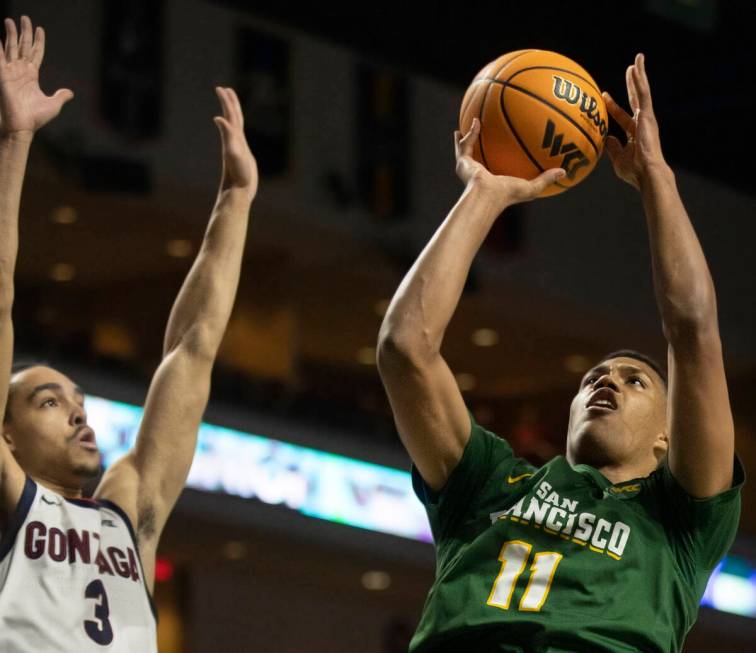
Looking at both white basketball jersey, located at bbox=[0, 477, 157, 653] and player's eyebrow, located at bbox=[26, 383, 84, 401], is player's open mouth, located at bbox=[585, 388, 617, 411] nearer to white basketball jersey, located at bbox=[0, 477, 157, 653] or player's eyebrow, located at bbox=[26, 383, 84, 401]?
white basketball jersey, located at bbox=[0, 477, 157, 653]

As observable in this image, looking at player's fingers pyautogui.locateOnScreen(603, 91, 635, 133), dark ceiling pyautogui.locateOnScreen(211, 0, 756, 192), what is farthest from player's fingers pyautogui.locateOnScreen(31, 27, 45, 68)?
dark ceiling pyautogui.locateOnScreen(211, 0, 756, 192)

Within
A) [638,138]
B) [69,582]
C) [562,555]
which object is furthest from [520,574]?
[69,582]

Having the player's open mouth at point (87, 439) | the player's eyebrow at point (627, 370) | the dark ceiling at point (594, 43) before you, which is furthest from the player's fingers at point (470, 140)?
the dark ceiling at point (594, 43)

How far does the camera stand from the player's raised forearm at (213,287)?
429 centimetres

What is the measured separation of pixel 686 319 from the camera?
307cm

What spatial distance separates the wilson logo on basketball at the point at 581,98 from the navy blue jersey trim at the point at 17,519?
1633mm

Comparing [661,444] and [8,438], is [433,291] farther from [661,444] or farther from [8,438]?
[8,438]

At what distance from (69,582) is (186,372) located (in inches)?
29.9

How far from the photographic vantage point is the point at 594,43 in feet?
43.5

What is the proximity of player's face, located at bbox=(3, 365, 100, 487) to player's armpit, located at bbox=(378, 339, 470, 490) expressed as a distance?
1.18 meters

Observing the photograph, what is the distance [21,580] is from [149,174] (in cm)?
1079

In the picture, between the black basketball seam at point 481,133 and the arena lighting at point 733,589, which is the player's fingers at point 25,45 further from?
the arena lighting at point 733,589

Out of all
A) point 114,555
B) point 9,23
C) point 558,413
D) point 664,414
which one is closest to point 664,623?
point 664,414

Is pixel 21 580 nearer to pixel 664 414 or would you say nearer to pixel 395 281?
pixel 664 414
